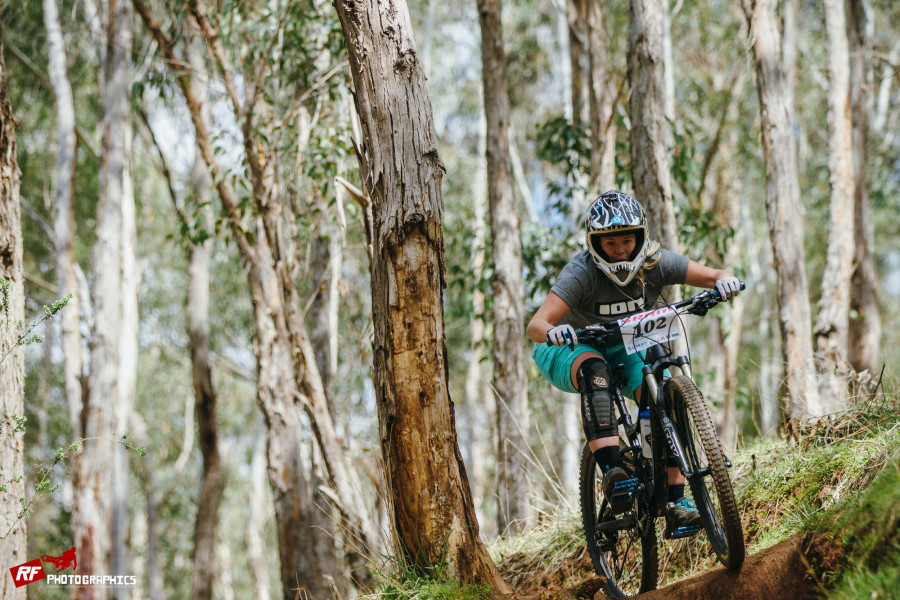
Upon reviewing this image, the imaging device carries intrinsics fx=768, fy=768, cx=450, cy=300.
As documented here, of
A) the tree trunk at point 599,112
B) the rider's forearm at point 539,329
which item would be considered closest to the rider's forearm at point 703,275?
the rider's forearm at point 539,329

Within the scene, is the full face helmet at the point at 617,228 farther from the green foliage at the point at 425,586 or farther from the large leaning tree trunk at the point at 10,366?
the large leaning tree trunk at the point at 10,366

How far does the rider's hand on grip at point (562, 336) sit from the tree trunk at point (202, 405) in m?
7.68

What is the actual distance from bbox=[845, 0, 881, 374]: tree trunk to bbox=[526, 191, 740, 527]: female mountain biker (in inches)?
282

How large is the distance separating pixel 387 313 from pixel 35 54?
50.0 ft

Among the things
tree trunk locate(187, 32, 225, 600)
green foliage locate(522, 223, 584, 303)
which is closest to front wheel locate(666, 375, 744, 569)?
green foliage locate(522, 223, 584, 303)

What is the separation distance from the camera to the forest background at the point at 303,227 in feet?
27.0

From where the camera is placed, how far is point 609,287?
13.0ft

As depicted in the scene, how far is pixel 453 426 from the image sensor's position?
3.62 meters

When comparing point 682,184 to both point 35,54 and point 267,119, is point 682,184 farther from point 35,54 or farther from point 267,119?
point 35,54

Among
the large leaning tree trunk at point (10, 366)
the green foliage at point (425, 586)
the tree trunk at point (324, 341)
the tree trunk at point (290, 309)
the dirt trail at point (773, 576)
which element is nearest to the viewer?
the dirt trail at point (773, 576)

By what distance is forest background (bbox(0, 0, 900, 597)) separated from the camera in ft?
27.0

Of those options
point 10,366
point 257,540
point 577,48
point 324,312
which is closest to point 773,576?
point 10,366

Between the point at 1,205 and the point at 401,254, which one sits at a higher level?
→ the point at 1,205

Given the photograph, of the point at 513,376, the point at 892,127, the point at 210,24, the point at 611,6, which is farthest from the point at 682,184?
the point at 892,127
